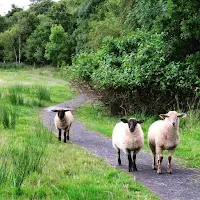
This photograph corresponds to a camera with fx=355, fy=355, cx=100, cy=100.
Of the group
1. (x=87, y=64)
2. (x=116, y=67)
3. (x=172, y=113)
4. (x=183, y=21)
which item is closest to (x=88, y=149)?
(x=172, y=113)

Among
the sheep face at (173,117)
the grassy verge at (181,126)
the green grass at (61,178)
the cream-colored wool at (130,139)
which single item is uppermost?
the sheep face at (173,117)

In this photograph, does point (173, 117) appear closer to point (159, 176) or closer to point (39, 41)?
point (159, 176)

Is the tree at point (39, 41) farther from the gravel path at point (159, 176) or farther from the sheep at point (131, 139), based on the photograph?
the sheep at point (131, 139)

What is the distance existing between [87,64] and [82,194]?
47.0 ft

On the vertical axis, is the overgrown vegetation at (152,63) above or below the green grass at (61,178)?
above

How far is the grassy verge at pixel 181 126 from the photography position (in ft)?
29.7

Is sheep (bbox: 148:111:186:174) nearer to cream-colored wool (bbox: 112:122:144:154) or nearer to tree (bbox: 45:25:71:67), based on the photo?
cream-colored wool (bbox: 112:122:144:154)

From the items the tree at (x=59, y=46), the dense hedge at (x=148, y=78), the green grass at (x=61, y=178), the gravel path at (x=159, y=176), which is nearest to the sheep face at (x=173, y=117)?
the gravel path at (x=159, y=176)

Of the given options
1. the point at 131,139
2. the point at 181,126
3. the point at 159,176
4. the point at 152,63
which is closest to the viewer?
the point at 159,176

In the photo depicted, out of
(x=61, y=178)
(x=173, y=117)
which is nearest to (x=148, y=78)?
(x=173, y=117)

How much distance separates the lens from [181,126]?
1212 cm

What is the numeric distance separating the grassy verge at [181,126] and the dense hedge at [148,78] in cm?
76

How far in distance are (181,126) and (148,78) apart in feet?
8.91

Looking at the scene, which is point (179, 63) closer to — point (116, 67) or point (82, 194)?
point (116, 67)
